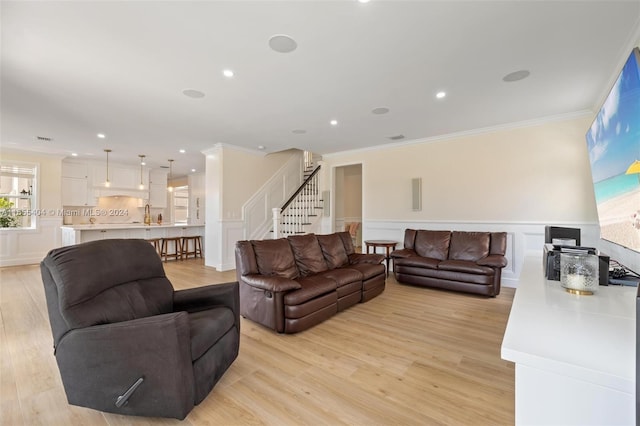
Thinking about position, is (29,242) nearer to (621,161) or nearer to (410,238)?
(410,238)

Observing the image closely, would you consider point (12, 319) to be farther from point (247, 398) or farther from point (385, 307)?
point (385, 307)

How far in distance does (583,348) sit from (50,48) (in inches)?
160

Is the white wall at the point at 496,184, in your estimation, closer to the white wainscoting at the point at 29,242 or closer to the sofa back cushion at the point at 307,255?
the sofa back cushion at the point at 307,255

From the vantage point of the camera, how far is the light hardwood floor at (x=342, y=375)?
167cm

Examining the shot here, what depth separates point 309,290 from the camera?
2.90 meters

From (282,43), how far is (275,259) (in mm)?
2169

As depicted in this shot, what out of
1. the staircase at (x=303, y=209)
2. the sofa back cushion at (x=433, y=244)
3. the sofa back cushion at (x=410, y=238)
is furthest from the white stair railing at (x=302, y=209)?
the sofa back cushion at (x=433, y=244)

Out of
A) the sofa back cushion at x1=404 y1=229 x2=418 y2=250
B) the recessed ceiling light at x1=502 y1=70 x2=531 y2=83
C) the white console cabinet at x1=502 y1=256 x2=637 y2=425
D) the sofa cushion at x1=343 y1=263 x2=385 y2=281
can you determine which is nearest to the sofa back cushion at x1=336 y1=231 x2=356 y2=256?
the sofa cushion at x1=343 y1=263 x2=385 y2=281

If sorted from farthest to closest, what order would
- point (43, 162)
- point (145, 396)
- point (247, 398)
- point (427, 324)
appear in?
point (43, 162) → point (427, 324) → point (247, 398) → point (145, 396)

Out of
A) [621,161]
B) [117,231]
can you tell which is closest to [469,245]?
[621,161]

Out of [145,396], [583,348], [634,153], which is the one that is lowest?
[145,396]

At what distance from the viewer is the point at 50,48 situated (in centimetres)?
246

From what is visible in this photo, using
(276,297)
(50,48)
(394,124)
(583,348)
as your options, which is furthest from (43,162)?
(583,348)

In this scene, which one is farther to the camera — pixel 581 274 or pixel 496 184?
pixel 496 184
